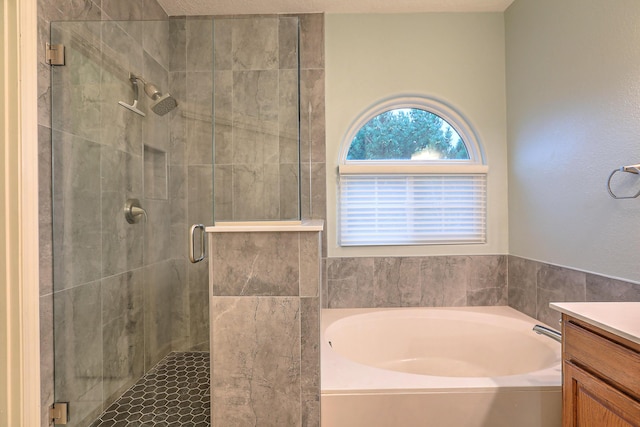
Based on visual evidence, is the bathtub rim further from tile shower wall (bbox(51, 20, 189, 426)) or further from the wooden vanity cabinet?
tile shower wall (bbox(51, 20, 189, 426))

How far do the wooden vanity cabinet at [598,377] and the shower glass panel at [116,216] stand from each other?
143cm

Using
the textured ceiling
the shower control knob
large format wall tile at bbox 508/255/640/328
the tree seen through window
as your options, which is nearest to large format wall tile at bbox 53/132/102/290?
the shower control knob

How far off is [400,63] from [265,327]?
2.06 meters

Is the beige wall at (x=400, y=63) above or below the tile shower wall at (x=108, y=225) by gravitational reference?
above

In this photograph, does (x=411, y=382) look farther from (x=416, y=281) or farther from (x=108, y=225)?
(x=108, y=225)

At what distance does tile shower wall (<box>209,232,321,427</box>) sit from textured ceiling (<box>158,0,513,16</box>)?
1815 mm

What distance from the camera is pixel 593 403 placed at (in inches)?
40.9

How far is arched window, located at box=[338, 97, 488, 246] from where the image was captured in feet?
8.16

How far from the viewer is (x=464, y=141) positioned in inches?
102

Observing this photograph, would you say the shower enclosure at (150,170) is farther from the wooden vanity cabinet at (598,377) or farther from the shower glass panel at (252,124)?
the wooden vanity cabinet at (598,377)

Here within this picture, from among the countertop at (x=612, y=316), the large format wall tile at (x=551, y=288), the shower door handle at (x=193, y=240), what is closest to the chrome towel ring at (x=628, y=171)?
the large format wall tile at (x=551, y=288)

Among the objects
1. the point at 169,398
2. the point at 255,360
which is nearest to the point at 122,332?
the point at 169,398

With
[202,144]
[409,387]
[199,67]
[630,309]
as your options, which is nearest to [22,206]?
[202,144]

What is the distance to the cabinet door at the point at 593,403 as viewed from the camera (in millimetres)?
922
